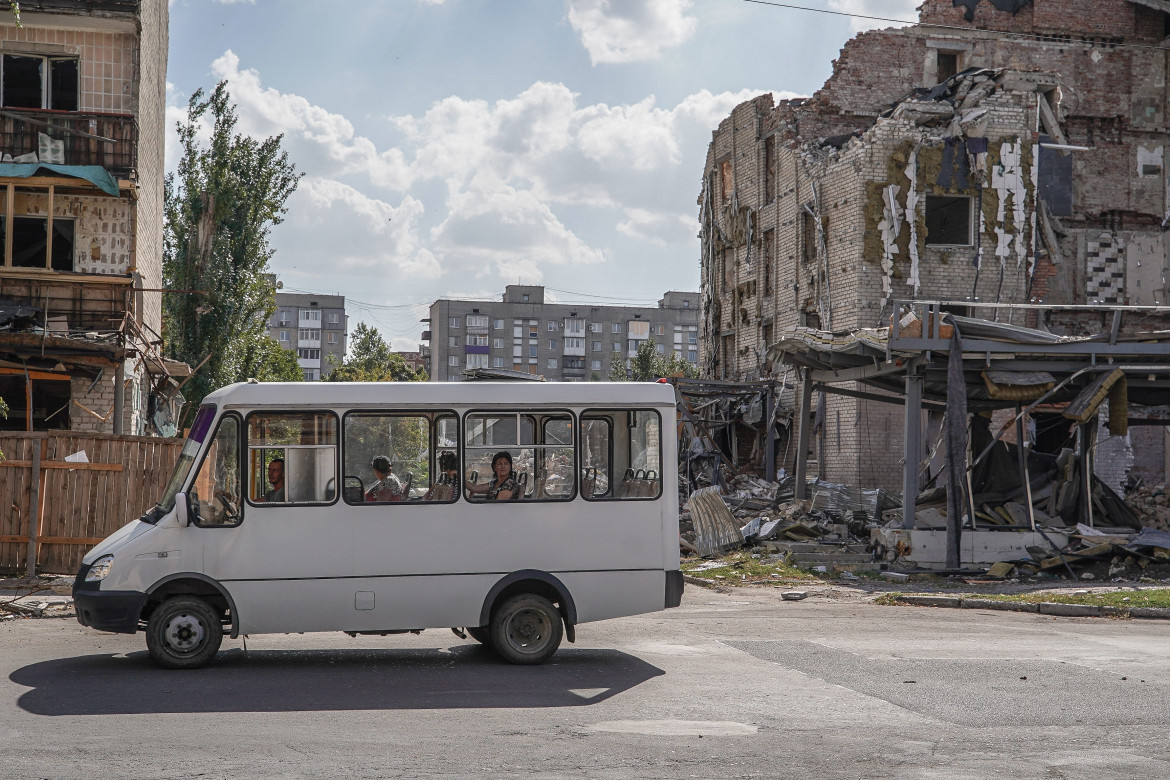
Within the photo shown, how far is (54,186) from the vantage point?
73.9 ft

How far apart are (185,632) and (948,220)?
87.1 ft

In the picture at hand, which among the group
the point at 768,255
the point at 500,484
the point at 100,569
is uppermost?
→ the point at 768,255

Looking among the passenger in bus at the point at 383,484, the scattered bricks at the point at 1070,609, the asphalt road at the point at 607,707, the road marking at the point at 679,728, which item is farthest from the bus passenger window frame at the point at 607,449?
the scattered bricks at the point at 1070,609

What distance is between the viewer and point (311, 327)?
14138cm

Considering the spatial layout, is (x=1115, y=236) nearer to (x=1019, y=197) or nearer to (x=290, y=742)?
(x=1019, y=197)

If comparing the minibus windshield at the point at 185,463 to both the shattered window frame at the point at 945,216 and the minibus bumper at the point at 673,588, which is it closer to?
the minibus bumper at the point at 673,588

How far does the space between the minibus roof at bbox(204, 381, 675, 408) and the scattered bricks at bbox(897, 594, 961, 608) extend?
23.8ft

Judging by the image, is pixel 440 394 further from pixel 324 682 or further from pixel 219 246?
pixel 219 246

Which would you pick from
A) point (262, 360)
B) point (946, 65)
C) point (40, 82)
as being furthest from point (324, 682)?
point (946, 65)

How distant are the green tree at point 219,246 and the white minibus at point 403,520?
2252 centimetres

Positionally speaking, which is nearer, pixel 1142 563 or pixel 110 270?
pixel 1142 563

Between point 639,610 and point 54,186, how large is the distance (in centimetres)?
1760

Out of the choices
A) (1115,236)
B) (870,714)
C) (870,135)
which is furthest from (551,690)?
(1115,236)

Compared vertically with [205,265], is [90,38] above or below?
above
